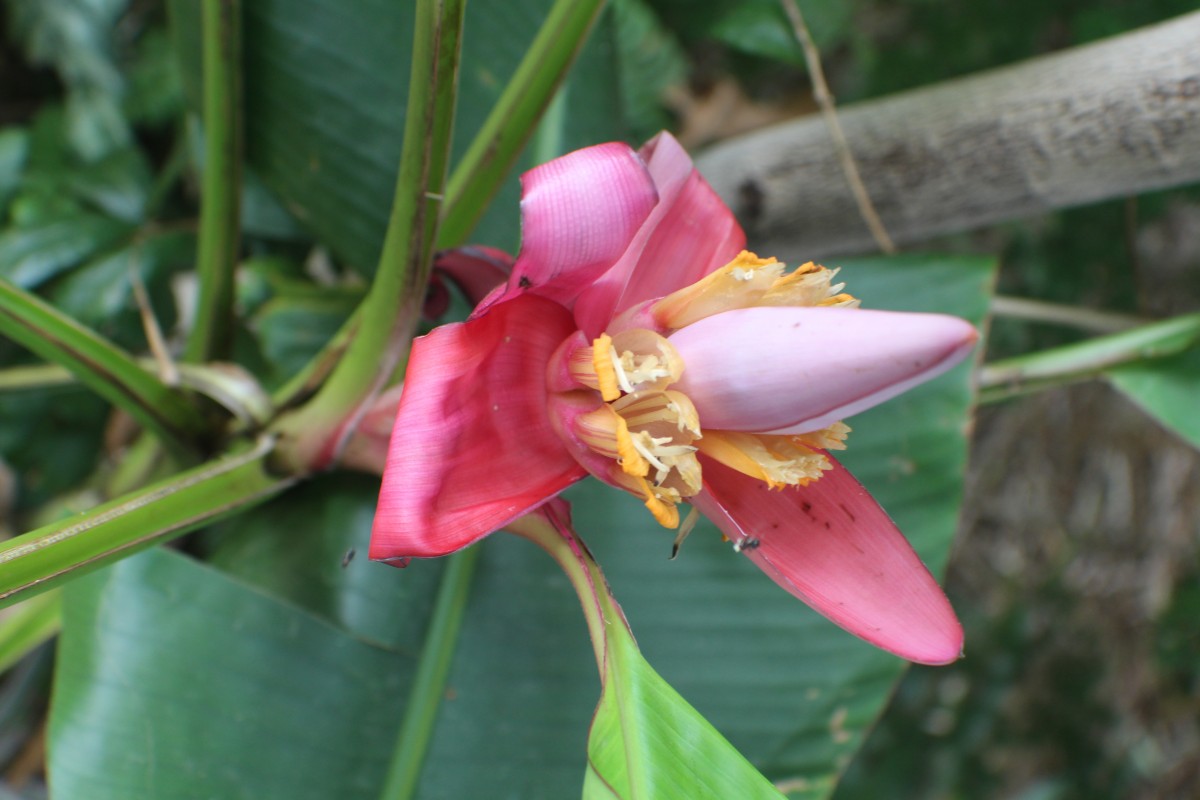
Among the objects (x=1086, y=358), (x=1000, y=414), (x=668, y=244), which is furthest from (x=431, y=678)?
(x=1000, y=414)

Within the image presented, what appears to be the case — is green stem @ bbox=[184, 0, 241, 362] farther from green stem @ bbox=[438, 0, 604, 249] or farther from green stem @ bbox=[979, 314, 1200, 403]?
green stem @ bbox=[979, 314, 1200, 403]

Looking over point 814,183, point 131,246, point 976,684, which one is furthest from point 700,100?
point 976,684

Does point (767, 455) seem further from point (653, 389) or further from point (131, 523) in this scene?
point (131, 523)

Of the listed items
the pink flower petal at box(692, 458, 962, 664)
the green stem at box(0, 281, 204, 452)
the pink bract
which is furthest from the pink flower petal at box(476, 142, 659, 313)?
the green stem at box(0, 281, 204, 452)

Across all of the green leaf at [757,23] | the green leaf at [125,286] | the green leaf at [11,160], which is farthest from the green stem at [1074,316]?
the green leaf at [11,160]

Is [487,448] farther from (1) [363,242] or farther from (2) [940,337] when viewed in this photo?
(1) [363,242]

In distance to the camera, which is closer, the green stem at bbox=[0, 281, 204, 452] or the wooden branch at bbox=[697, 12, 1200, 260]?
the green stem at bbox=[0, 281, 204, 452]

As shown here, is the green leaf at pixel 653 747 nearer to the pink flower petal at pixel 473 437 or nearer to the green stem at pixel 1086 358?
Answer: the pink flower petal at pixel 473 437
